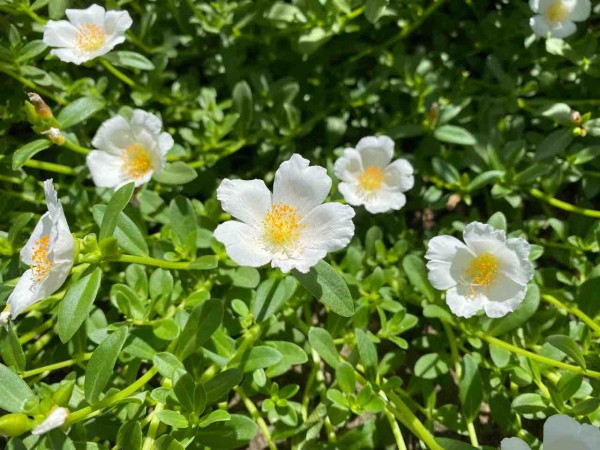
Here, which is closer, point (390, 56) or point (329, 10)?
point (329, 10)

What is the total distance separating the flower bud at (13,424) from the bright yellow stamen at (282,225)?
0.78 metres

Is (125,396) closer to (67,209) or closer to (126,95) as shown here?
(67,209)

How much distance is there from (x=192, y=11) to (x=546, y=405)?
2.14 m

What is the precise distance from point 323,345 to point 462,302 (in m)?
0.47

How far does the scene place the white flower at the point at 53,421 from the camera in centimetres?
126

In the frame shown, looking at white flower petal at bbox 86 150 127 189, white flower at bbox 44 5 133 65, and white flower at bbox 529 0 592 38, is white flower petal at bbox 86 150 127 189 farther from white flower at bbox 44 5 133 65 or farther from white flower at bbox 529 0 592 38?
white flower at bbox 529 0 592 38

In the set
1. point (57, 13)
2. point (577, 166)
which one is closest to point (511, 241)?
point (577, 166)

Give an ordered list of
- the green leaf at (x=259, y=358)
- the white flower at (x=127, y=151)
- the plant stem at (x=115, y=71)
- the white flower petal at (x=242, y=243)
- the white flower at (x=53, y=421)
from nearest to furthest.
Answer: the white flower at (x=53, y=421), the white flower petal at (x=242, y=243), the green leaf at (x=259, y=358), the white flower at (x=127, y=151), the plant stem at (x=115, y=71)

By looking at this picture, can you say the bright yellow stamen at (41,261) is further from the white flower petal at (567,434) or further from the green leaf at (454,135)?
the green leaf at (454,135)

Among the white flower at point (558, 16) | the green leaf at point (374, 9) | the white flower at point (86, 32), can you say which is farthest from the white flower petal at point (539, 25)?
the white flower at point (86, 32)

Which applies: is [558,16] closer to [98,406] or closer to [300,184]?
[300,184]

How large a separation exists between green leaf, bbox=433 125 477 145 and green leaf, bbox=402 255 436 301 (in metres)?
0.54

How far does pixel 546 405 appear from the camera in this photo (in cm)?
181

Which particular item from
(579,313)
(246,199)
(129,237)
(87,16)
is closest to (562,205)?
(579,313)
